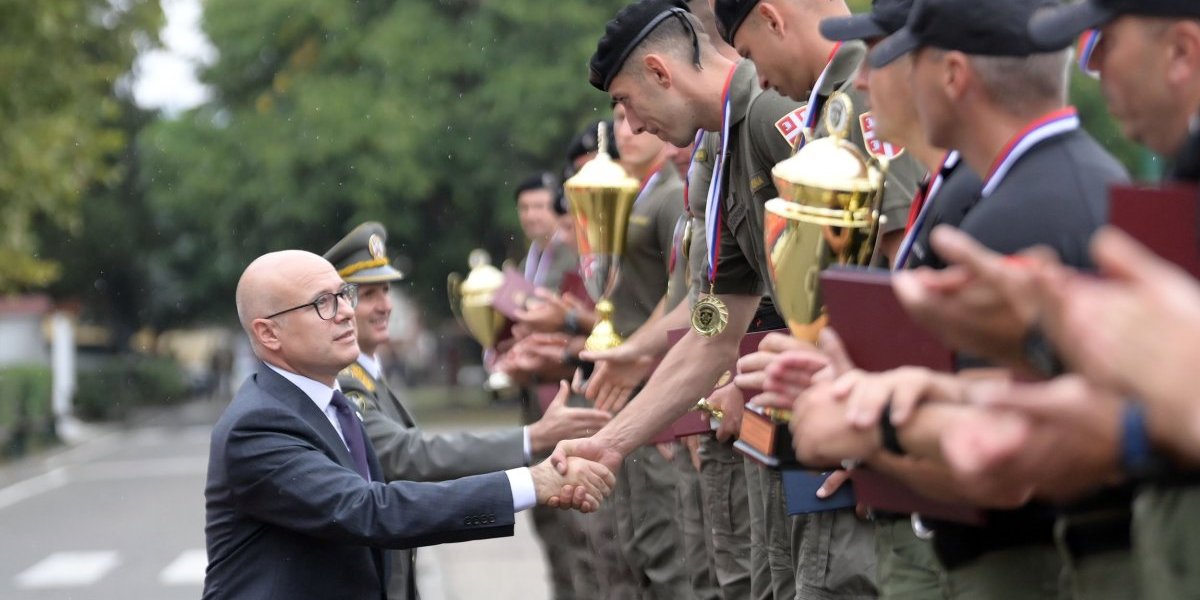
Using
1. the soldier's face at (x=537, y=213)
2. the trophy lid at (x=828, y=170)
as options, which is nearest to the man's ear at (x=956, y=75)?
the trophy lid at (x=828, y=170)

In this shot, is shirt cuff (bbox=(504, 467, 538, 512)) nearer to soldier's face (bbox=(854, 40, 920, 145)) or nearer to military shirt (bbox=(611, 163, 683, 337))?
soldier's face (bbox=(854, 40, 920, 145))

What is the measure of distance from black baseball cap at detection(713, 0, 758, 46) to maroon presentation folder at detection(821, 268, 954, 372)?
1.86 metres

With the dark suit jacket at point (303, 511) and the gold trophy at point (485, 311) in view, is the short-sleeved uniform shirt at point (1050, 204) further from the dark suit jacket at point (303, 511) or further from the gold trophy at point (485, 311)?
the gold trophy at point (485, 311)

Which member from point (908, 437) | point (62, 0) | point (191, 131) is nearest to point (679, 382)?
point (908, 437)

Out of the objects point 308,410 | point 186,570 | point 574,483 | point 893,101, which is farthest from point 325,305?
point 186,570

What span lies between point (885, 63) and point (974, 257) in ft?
3.64

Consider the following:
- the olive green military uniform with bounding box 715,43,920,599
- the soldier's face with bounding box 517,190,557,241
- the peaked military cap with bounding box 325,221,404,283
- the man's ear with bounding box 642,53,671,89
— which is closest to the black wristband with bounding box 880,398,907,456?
the olive green military uniform with bounding box 715,43,920,599

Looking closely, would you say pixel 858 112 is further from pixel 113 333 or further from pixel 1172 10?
pixel 113 333

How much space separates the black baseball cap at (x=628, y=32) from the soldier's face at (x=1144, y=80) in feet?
10.2

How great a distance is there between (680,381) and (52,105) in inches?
855

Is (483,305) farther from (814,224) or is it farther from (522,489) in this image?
(814,224)

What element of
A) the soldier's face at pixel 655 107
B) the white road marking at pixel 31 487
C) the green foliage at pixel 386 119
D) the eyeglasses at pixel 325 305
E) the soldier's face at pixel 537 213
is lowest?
the white road marking at pixel 31 487

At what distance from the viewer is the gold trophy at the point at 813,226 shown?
3883 mm

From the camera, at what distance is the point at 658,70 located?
6.01m
